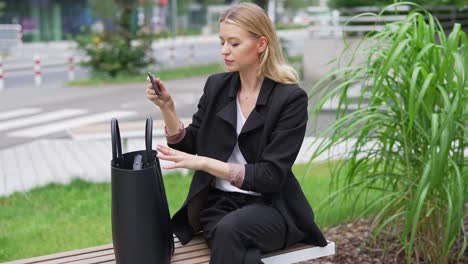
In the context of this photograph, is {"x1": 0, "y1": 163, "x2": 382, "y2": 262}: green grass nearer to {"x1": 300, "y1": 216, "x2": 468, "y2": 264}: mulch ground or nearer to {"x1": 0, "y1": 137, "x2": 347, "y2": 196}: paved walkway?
{"x1": 300, "y1": 216, "x2": 468, "y2": 264}: mulch ground

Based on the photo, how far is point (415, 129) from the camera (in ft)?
11.0

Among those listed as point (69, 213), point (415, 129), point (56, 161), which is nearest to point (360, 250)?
point (415, 129)

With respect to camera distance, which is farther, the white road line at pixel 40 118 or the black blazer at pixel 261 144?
the white road line at pixel 40 118

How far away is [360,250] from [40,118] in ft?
27.3

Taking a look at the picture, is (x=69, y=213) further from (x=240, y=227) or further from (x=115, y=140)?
(x=240, y=227)

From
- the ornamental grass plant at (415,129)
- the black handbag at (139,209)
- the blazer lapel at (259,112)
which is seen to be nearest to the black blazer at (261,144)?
the blazer lapel at (259,112)

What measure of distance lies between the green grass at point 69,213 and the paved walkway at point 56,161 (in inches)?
13.1

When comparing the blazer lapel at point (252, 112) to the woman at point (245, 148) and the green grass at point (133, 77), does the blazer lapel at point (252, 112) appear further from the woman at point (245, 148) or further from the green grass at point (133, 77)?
the green grass at point (133, 77)

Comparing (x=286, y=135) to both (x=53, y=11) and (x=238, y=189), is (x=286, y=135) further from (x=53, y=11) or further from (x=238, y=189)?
(x=53, y=11)

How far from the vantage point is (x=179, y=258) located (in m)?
2.71

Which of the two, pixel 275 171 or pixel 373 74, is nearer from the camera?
pixel 275 171

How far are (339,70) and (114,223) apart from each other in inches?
62.6

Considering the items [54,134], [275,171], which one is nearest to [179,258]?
[275,171]

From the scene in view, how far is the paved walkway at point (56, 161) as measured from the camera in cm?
641
